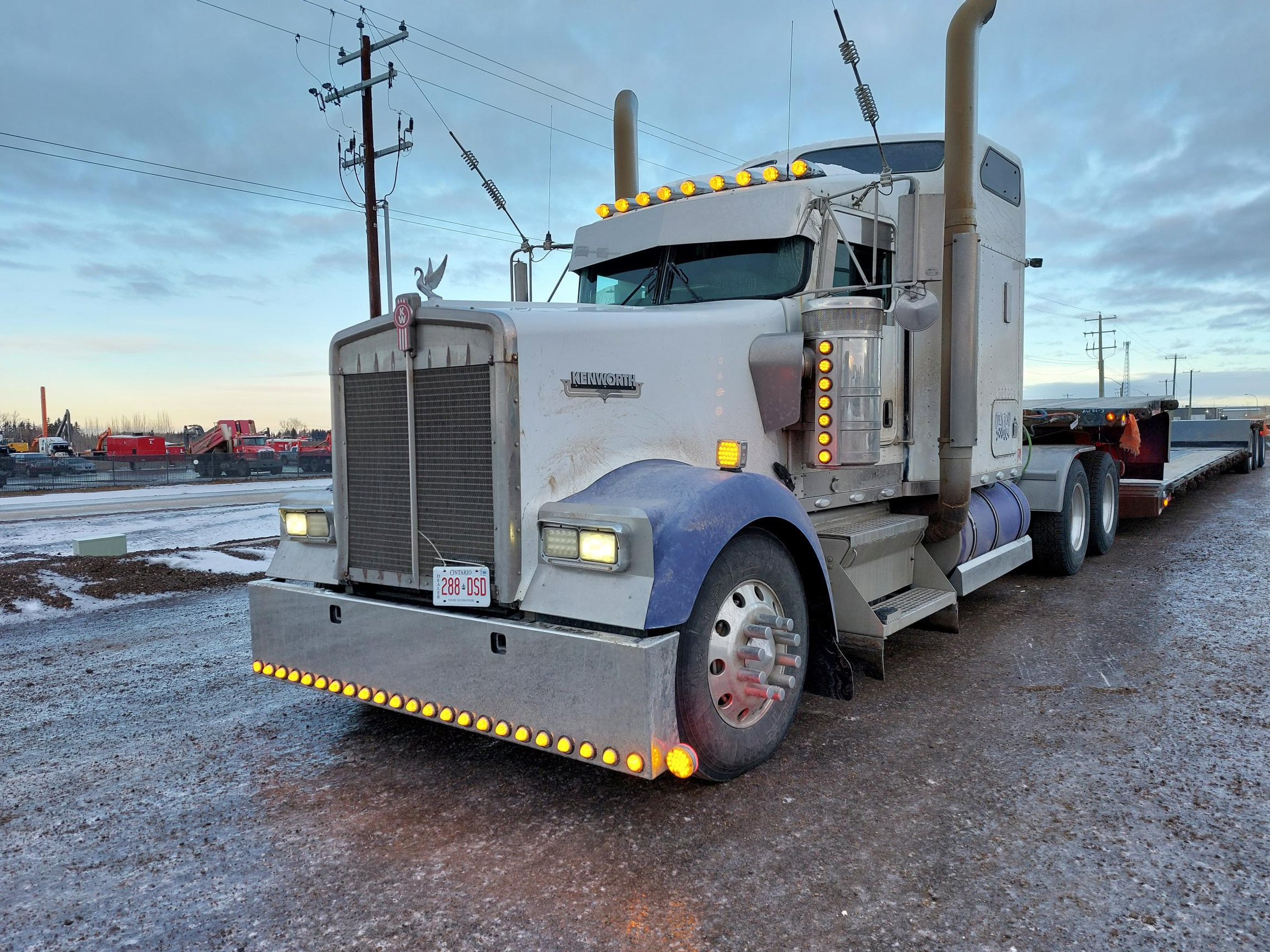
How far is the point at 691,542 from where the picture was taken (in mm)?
3061

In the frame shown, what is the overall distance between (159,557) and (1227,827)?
396 inches

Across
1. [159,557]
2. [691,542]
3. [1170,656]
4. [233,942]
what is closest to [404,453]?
[691,542]

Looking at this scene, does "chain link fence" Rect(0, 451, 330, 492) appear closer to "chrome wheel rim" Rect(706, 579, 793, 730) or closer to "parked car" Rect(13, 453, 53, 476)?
"parked car" Rect(13, 453, 53, 476)

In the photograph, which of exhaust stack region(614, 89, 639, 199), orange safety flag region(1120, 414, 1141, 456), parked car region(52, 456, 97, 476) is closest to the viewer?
exhaust stack region(614, 89, 639, 199)

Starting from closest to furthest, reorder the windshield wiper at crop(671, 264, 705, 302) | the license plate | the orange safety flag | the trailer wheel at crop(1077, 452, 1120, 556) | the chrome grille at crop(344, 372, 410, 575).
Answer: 1. the license plate
2. the chrome grille at crop(344, 372, 410, 575)
3. the windshield wiper at crop(671, 264, 705, 302)
4. the trailer wheel at crop(1077, 452, 1120, 556)
5. the orange safety flag

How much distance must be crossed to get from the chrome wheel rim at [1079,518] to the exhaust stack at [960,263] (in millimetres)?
3365

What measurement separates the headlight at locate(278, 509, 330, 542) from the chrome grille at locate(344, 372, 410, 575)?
0.24 metres

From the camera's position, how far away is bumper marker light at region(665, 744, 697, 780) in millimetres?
2928

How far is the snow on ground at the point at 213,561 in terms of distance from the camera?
8938 mm

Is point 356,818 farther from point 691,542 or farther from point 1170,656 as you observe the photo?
point 1170,656

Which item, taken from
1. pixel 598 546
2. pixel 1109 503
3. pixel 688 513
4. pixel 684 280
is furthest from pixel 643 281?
pixel 1109 503

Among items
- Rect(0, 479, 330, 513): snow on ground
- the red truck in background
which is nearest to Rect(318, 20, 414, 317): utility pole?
Rect(0, 479, 330, 513): snow on ground

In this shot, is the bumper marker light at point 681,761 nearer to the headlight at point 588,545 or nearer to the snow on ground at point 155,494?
the headlight at point 588,545

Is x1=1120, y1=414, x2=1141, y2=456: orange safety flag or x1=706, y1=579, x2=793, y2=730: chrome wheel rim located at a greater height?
x1=1120, y1=414, x2=1141, y2=456: orange safety flag
